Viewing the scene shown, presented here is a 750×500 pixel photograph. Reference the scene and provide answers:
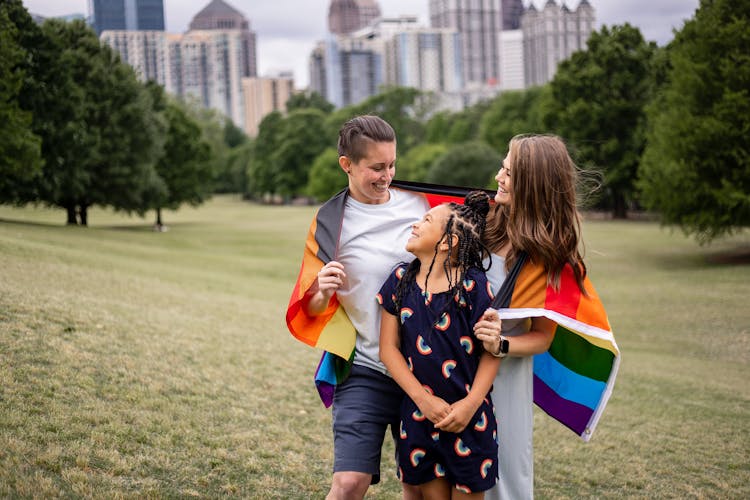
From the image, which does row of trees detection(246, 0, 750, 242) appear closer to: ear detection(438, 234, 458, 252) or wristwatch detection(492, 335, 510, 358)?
ear detection(438, 234, 458, 252)

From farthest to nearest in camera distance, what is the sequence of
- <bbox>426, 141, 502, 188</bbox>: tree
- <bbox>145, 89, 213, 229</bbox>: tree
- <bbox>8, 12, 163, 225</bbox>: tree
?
<bbox>426, 141, 502, 188</bbox>: tree, <bbox>145, 89, 213, 229</bbox>: tree, <bbox>8, 12, 163, 225</bbox>: tree

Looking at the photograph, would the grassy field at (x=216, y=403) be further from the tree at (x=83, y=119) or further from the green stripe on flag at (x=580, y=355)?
the tree at (x=83, y=119)

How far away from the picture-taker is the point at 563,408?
3.86 m

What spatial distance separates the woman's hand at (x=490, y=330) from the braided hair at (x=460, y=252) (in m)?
0.14

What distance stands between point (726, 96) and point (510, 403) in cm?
2441

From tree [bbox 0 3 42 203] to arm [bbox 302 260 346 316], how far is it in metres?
23.9

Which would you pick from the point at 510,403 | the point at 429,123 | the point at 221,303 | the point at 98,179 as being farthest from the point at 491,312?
the point at 429,123

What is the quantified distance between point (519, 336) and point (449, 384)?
395 millimetres

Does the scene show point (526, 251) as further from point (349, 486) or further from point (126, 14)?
point (126, 14)

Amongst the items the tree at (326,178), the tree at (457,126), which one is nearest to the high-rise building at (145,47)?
the tree at (326,178)

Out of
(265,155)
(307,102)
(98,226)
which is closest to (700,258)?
(98,226)

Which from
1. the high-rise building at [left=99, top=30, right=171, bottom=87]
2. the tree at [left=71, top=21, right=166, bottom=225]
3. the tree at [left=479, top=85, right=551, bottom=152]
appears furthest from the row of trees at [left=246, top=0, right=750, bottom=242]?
the tree at [left=71, top=21, right=166, bottom=225]

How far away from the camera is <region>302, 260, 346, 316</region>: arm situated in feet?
11.4

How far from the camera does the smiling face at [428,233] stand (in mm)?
3416
